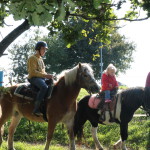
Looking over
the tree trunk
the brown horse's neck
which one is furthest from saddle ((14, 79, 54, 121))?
the tree trunk

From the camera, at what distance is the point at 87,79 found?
7.77m

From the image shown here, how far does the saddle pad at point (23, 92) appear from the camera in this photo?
8.36 metres

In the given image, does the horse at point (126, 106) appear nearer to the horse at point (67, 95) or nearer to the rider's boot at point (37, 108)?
the horse at point (67, 95)

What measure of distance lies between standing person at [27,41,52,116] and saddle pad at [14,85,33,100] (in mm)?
325

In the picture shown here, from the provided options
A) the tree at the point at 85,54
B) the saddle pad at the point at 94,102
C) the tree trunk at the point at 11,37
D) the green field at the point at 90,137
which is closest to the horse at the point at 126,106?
the saddle pad at the point at 94,102

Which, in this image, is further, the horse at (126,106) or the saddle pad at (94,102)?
the saddle pad at (94,102)

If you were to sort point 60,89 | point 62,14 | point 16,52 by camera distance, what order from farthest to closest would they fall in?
point 16,52, point 60,89, point 62,14

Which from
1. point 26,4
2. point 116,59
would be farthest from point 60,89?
point 116,59

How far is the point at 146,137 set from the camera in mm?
11023

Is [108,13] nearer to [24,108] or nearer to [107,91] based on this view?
[107,91]

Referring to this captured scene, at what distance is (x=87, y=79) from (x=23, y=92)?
178 cm

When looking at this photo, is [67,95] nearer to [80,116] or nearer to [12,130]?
[80,116]

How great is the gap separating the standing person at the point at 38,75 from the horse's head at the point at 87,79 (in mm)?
724

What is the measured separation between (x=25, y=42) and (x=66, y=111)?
49366mm
